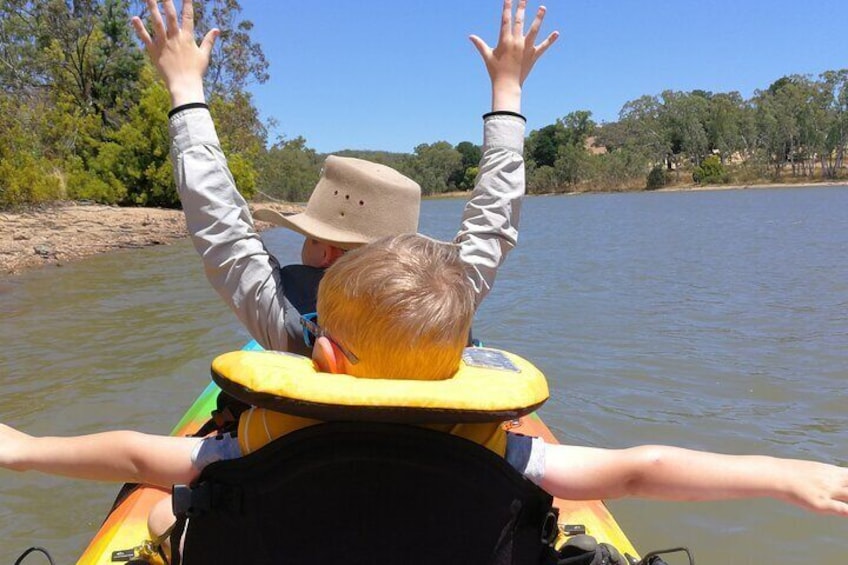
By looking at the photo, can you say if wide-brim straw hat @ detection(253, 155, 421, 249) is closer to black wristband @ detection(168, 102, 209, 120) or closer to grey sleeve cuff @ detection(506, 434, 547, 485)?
black wristband @ detection(168, 102, 209, 120)

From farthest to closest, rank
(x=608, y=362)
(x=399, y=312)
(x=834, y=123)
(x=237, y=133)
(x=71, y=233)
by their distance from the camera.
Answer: (x=834, y=123) → (x=237, y=133) → (x=71, y=233) → (x=608, y=362) → (x=399, y=312)

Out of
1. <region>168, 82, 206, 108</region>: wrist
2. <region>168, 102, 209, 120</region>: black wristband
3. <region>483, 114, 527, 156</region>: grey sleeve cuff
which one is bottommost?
<region>483, 114, 527, 156</region>: grey sleeve cuff

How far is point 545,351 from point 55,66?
2375 cm

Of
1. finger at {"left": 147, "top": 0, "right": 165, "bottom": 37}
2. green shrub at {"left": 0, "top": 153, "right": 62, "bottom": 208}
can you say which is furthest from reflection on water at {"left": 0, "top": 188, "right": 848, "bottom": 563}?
green shrub at {"left": 0, "top": 153, "right": 62, "bottom": 208}

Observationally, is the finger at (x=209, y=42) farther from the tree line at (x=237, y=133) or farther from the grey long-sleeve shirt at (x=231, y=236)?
the tree line at (x=237, y=133)

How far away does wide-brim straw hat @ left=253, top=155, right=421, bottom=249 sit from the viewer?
1886 millimetres

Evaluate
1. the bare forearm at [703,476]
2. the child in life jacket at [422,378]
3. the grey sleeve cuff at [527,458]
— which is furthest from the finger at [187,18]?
the bare forearm at [703,476]

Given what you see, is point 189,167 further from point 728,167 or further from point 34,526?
point 728,167

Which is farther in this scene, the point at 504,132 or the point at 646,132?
the point at 646,132

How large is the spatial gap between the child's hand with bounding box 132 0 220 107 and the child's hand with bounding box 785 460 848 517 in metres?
1.51

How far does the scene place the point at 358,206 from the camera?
1895mm

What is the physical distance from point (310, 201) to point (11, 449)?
94 centimetres

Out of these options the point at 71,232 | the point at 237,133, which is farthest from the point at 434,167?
the point at 71,232

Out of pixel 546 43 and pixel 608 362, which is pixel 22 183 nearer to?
pixel 608 362
